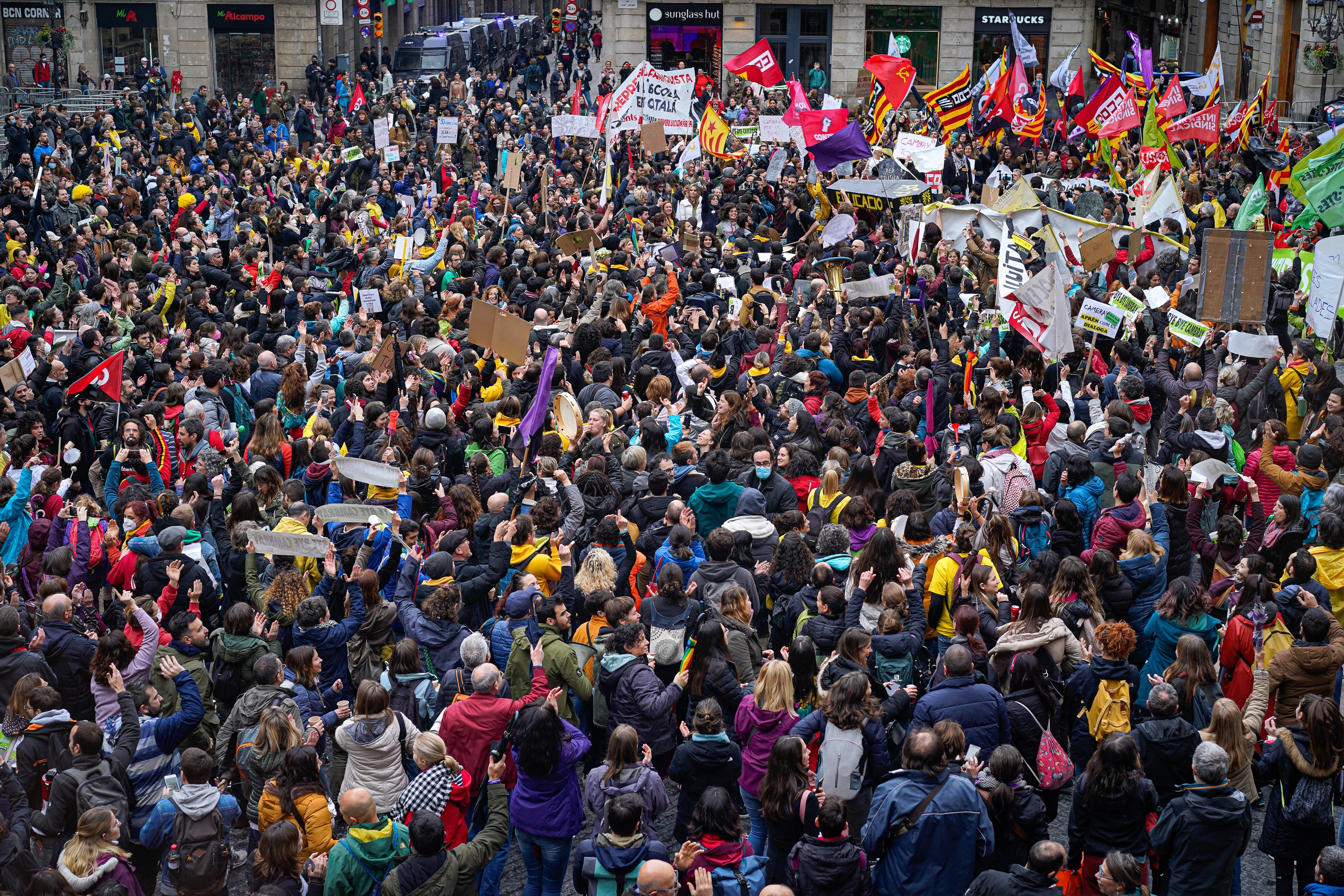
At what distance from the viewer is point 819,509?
1038 centimetres

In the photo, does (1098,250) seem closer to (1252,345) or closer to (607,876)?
(1252,345)

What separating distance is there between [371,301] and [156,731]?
8455mm

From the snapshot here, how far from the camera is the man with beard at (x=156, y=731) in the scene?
296 inches

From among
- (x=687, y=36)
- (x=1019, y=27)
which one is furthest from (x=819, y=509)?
(x=687, y=36)

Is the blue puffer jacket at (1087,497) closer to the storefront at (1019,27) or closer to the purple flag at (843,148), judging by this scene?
the purple flag at (843,148)

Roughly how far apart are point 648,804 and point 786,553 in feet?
9.15

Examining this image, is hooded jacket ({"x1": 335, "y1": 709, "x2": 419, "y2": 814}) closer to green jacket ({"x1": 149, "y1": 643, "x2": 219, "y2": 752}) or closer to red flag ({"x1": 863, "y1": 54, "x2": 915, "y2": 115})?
green jacket ({"x1": 149, "y1": 643, "x2": 219, "y2": 752})

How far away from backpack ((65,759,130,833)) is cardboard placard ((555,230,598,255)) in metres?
12.1

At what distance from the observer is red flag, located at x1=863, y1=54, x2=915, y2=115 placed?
82.2 feet

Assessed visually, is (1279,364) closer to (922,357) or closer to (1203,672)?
(922,357)

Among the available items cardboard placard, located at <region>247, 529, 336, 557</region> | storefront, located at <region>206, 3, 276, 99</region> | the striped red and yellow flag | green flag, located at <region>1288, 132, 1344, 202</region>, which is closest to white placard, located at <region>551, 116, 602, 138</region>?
the striped red and yellow flag

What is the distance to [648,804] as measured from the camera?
6.91 m

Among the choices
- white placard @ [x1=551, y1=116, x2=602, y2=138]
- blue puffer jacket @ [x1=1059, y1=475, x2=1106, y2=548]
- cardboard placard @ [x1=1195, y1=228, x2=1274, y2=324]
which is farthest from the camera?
white placard @ [x1=551, y1=116, x2=602, y2=138]

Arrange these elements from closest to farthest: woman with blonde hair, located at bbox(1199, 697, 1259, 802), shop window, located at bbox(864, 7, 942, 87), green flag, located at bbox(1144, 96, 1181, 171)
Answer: woman with blonde hair, located at bbox(1199, 697, 1259, 802)
green flag, located at bbox(1144, 96, 1181, 171)
shop window, located at bbox(864, 7, 942, 87)
